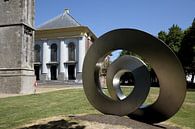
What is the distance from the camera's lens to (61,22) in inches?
2398

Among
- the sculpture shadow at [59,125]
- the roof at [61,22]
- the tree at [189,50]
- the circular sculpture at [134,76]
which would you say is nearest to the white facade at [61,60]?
the roof at [61,22]

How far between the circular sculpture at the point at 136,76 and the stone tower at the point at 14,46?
749 inches

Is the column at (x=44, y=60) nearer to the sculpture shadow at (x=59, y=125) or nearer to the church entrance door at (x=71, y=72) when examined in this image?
the church entrance door at (x=71, y=72)

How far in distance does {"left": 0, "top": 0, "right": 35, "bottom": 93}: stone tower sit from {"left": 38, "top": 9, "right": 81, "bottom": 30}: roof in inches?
1130

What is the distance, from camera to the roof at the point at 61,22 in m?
58.9

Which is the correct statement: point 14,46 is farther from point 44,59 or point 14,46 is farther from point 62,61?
point 44,59

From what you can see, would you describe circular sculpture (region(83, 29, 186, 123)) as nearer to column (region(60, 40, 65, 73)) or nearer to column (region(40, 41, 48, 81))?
column (region(60, 40, 65, 73))

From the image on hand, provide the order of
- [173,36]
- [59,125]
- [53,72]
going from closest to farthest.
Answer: [59,125]
[173,36]
[53,72]

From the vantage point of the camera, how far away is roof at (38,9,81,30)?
193 ft

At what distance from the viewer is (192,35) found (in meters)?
42.8

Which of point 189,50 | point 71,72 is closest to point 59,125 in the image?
point 189,50

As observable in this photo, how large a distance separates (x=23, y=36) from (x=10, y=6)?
3669 mm

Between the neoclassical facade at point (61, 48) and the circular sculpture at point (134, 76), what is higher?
the neoclassical facade at point (61, 48)

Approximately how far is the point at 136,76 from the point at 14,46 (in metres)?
21.8
